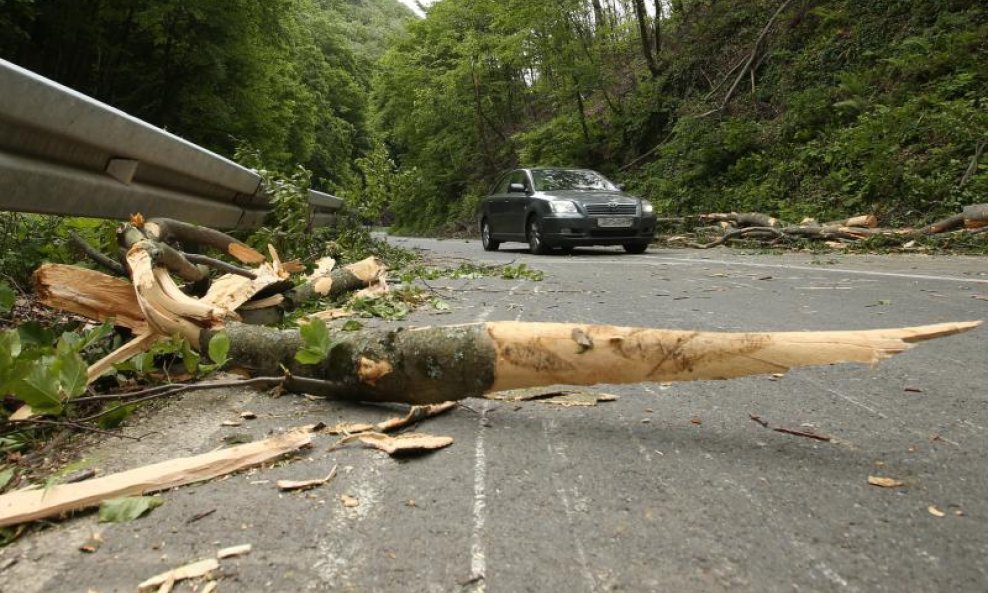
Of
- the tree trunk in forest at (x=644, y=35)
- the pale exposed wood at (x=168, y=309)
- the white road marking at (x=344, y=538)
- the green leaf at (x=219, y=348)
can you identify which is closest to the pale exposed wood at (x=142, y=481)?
the white road marking at (x=344, y=538)

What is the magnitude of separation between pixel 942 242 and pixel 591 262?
508cm

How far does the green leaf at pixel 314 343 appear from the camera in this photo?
7.90 ft

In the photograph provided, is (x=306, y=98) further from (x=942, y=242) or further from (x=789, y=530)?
(x=789, y=530)

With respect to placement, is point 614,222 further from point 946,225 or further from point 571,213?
point 946,225

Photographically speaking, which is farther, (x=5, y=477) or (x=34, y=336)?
(x=34, y=336)

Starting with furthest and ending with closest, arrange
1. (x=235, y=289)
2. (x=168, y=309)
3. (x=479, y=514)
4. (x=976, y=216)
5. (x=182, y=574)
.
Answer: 1. (x=976, y=216)
2. (x=235, y=289)
3. (x=168, y=309)
4. (x=479, y=514)
5. (x=182, y=574)

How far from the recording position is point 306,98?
2614 cm

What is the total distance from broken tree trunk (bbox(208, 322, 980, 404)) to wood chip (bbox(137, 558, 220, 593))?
1.01 metres

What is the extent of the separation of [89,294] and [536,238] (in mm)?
9982

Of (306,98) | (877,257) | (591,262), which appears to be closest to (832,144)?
A: (877,257)

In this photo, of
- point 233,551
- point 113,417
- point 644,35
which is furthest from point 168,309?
point 644,35

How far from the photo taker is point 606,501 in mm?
1687

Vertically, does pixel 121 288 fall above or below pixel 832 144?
below

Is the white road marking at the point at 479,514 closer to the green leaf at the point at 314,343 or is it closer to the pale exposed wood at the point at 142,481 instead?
the pale exposed wood at the point at 142,481
